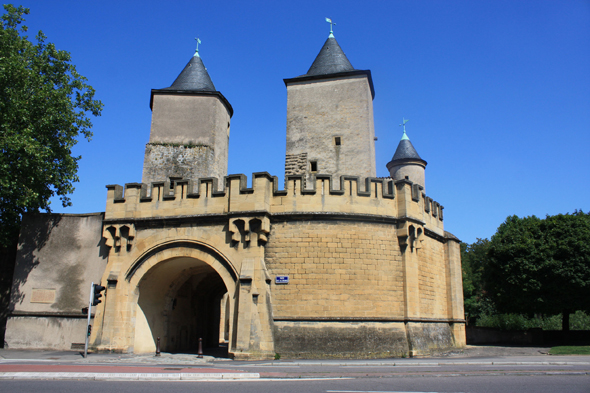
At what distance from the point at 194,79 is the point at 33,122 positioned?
28.2ft

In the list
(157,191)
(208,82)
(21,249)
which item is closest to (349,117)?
(208,82)

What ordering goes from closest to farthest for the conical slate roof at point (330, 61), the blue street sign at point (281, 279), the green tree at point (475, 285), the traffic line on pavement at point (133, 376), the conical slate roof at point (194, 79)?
1. the traffic line on pavement at point (133, 376)
2. the blue street sign at point (281, 279)
3. the conical slate roof at point (330, 61)
4. the conical slate roof at point (194, 79)
5. the green tree at point (475, 285)

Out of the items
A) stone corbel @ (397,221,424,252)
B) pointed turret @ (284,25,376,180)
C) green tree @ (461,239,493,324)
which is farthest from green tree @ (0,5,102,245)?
green tree @ (461,239,493,324)

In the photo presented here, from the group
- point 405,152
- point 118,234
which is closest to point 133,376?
point 118,234

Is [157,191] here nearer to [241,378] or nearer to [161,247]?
[161,247]

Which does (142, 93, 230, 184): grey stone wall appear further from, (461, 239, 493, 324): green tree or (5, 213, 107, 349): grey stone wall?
(461, 239, 493, 324): green tree

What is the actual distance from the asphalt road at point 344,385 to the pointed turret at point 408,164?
23296 millimetres

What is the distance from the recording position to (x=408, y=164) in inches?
1254

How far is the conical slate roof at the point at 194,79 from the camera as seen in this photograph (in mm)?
23734

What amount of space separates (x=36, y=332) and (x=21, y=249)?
3486 millimetres

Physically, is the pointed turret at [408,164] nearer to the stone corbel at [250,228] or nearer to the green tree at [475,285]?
the green tree at [475,285]

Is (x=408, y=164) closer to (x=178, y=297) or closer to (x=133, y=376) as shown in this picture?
(x=178, y=297)

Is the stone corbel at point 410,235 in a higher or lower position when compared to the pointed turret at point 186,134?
lower

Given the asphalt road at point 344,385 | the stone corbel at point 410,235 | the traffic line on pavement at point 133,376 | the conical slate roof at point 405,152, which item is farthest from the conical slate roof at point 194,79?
the asphalt road at point 344,385
